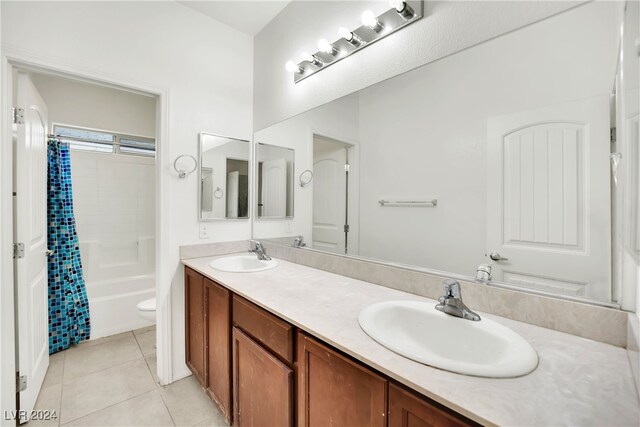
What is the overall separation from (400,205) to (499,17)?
843 mm

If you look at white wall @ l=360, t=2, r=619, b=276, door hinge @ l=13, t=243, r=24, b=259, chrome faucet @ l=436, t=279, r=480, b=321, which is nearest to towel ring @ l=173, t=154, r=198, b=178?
door hinge @ l=13, t=243, r=24, b=259

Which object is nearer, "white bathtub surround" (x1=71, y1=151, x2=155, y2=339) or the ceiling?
the ceiling

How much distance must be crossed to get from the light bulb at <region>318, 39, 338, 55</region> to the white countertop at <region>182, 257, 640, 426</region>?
1481 millimetres

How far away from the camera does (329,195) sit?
69.4 inches

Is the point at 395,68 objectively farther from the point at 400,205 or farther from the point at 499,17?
the point at 400,205

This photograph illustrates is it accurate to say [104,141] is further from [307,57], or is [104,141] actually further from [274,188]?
[307,57]

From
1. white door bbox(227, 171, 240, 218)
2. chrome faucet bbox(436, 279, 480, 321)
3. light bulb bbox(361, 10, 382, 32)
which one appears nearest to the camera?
chrome faucet bbox(436, 279, 480, 321)

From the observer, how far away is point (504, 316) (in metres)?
1.00

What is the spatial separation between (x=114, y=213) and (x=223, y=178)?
1.61 m

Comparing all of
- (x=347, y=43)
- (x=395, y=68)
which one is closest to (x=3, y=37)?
(x=347, y=43)

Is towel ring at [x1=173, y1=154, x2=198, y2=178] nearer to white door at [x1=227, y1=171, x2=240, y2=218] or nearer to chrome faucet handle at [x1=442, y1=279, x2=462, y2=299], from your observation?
white door at [x1=227, y1=171, x2=240, y2=218]

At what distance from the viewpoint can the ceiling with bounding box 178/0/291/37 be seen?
200cm

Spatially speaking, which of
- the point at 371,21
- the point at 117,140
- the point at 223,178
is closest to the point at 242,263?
the point at 223,178

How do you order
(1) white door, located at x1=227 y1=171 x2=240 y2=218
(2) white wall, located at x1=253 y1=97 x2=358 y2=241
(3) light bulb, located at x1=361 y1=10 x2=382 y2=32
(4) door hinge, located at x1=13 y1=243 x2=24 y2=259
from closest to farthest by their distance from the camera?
(3) light bulb, located at x1=361 y1=10 x2=382 y2=32, (4) door hinge, located at x1=13 y1=243 x2=24 y2=259, (2) white wall, located at x1=253 y1=97 x2=358 y2=241, (1) white door, located at x1=227 y1=171 x2=240 y2=218
